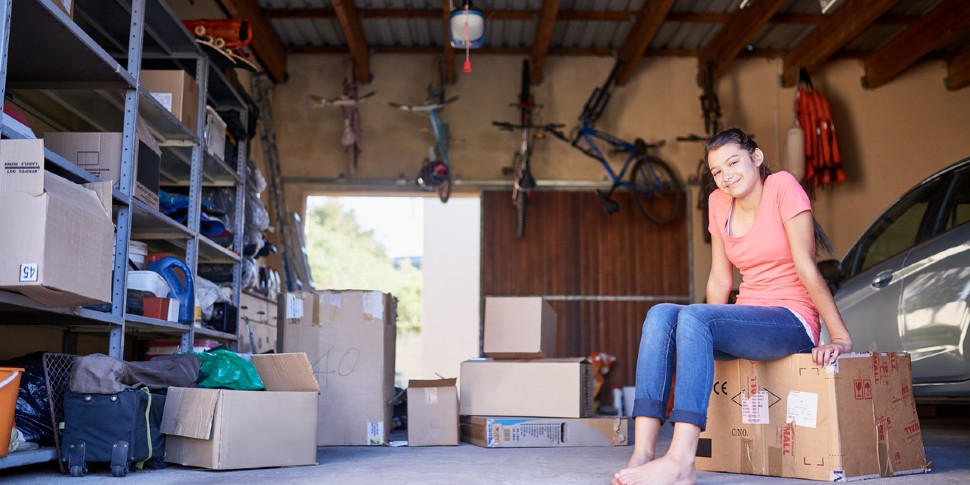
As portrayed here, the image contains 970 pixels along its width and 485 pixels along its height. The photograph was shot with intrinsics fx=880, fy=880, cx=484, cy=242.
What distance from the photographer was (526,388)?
4047 millimetres

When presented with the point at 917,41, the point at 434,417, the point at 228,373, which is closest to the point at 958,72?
the point at 917,41

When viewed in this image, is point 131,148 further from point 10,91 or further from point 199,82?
point 199,82

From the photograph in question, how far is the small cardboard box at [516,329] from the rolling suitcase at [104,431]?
173 centimetres

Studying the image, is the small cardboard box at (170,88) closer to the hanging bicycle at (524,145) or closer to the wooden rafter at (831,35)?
the hanging bicycle at (524,145)

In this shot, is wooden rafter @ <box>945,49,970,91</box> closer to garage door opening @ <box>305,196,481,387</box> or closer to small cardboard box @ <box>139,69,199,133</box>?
small cardboard box @ <box>139,69,199,133</box>

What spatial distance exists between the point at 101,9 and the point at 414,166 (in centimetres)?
387

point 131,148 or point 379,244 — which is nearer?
point 131,148

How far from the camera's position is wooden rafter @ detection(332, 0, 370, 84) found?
6.33 m

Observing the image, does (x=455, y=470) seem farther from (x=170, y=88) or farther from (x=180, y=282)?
(x=170, y=88)

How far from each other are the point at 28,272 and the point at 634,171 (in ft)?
18.5

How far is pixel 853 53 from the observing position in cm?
764

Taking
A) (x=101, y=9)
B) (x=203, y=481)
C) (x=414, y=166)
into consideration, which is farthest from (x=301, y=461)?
(x=414, y=166)

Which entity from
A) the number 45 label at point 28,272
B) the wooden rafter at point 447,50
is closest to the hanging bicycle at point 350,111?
the wooden rafter at point 447,50

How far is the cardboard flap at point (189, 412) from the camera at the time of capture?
2809 mm
